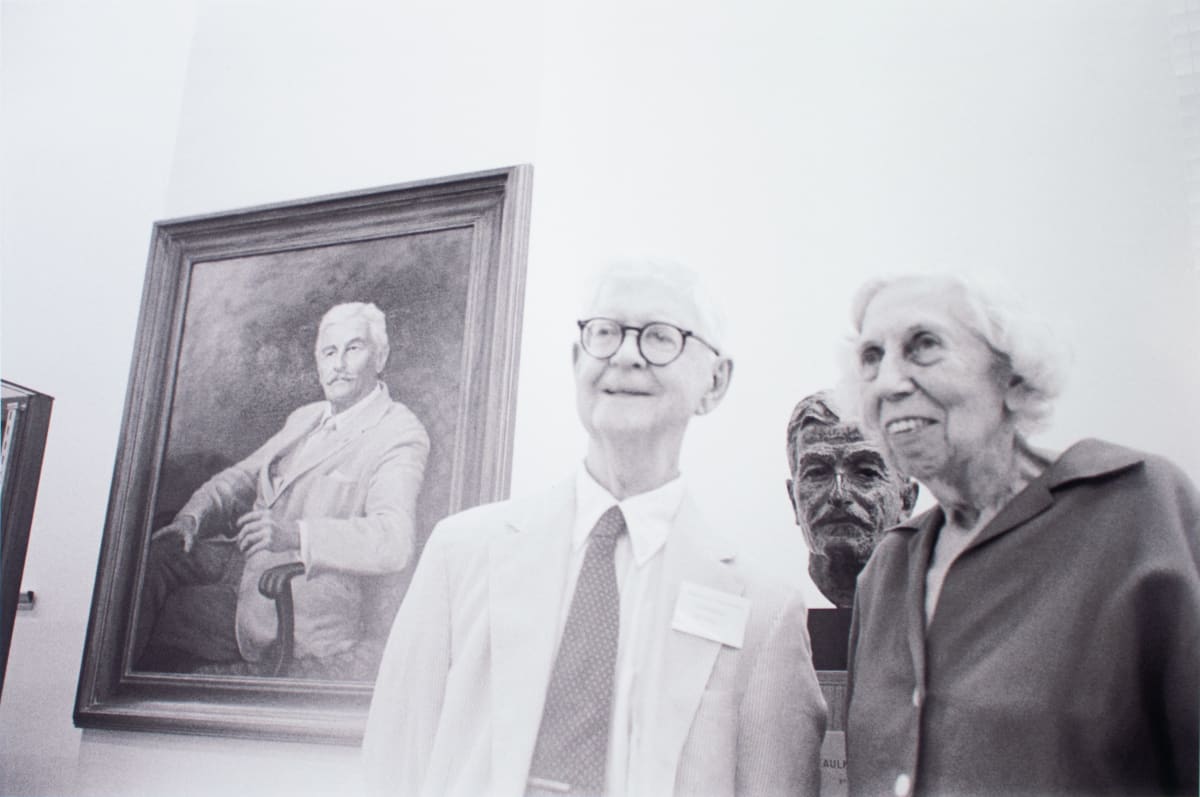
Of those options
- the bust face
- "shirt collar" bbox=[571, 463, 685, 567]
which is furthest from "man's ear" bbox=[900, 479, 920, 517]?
"shirt collar" bbox=[571, 463, 685, 567]

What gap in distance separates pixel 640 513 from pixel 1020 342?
89 cm

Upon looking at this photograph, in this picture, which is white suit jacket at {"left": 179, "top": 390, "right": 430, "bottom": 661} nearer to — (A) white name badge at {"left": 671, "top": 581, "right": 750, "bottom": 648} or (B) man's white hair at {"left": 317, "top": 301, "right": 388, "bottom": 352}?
(B) man's white hair at {"left": 317, "top": 301, "right": 388, "bottom": 352}

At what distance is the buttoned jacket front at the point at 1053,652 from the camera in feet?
5.87

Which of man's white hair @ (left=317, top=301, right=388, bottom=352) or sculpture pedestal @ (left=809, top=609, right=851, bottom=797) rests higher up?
man's white hair @ (left=317, top=301, right=388, bottom=352)

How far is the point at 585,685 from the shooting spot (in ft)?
7.25

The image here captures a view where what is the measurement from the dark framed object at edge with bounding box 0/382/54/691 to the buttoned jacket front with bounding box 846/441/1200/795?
2.53m

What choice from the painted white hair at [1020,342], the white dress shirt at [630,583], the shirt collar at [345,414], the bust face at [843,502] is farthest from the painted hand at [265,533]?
the painted white hair at [1020,342]

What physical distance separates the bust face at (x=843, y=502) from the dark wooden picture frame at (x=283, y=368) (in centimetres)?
80

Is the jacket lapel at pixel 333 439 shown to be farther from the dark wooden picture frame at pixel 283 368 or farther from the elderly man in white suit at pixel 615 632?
the elderly man in white suit at pixel 615 632

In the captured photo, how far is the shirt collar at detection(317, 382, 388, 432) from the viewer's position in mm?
2951

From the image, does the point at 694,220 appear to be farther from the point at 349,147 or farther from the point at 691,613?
the point at 349,147

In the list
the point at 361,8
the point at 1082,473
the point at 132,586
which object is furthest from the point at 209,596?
the point at 1082,473

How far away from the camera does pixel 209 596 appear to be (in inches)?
117

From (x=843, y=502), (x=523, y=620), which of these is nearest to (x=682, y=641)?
(x=523, y=620)
